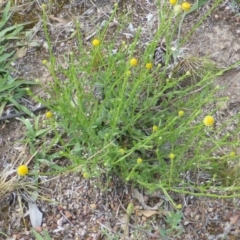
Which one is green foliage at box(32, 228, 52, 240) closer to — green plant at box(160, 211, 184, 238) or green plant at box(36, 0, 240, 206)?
green plant at box(36, 0, 240, 206)

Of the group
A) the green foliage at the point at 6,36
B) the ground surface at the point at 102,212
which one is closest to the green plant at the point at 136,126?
the ground surface at the point at 102,212

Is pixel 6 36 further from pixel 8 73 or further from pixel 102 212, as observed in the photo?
pixel 102 212

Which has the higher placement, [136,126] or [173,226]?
[136,126]

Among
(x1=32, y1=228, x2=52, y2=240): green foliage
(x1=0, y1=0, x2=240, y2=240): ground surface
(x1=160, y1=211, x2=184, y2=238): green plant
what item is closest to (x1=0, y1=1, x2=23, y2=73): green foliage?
(x1=0, y1=0, x2=240, y2=240): ground surface

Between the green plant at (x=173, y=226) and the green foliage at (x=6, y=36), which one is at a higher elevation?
the green foliage at (x=6, y=36)

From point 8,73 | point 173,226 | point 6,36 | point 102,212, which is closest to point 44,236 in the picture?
point 102,212

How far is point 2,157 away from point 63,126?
0.33 meters

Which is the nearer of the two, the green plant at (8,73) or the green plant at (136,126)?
the green plant at (136,126)

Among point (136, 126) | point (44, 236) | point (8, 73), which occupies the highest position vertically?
point (8, 73)

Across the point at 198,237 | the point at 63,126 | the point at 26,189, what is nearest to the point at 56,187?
the point at 26,189

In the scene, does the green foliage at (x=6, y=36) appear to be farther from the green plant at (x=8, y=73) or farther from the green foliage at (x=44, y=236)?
→ the green foliage at (x=44, y=236)

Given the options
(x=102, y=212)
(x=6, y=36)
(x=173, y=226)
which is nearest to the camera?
(x=173, y=226)

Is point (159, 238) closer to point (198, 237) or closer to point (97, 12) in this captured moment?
point (198, 237)

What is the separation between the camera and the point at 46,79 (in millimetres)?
2203
